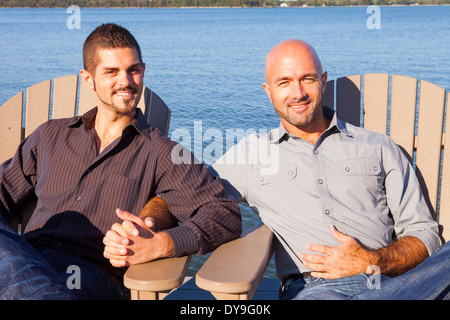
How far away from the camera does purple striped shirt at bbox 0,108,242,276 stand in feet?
7.07

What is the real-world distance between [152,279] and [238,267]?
292mm

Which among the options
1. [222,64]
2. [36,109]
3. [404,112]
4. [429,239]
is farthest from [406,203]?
[222,64]

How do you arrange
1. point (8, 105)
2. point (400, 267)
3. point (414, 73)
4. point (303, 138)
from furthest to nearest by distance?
point (414, 73), point (8, 105), point (303, 138), point (400, 267)

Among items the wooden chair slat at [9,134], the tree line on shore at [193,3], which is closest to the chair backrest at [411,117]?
the wooden chair slat at [9,134]

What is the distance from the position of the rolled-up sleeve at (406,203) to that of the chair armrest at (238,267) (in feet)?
1.87

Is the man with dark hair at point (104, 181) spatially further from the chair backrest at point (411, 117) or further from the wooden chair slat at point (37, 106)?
the chair backrest at point (411, 117)

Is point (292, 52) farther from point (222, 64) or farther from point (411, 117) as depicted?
point (222, 64)

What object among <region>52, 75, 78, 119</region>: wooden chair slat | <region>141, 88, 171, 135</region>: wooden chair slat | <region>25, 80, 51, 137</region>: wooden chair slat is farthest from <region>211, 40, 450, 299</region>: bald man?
<region>25, 80, 51, 137</region>: wooden chair slat

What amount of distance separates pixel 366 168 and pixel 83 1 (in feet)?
166

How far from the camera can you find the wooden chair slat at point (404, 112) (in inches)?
105

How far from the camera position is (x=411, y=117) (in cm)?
268
